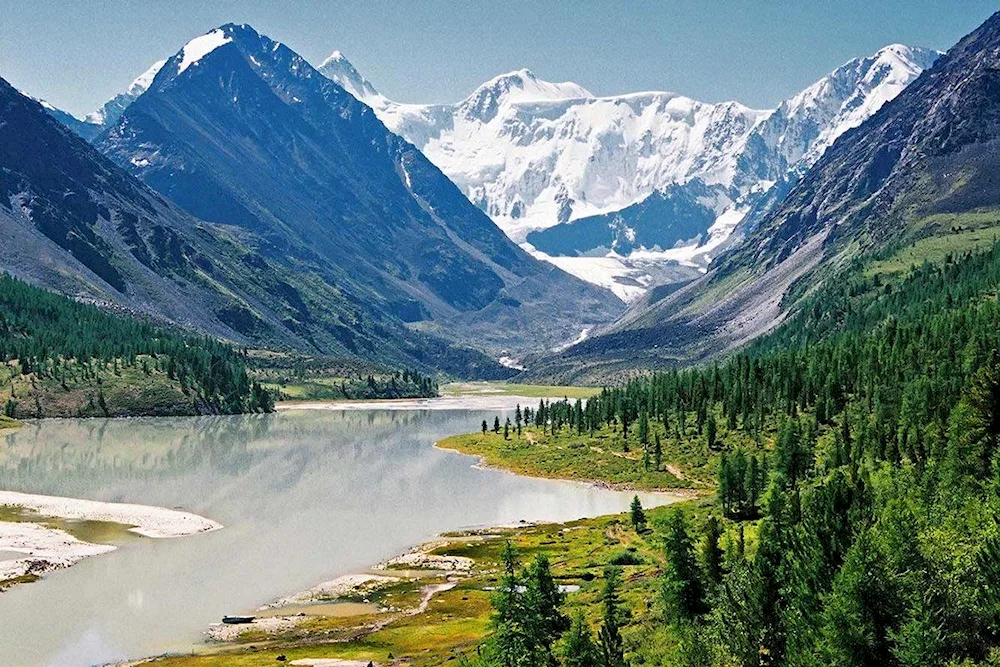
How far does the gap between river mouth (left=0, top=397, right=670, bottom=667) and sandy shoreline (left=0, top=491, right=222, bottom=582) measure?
2.58 meters

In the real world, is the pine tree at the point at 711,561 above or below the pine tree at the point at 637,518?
above

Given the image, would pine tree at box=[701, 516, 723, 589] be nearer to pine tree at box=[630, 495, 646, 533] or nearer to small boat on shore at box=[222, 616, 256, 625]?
small boat on shore at box=[222, 616, 256, 625]

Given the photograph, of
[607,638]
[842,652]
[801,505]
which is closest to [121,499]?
[801,505]

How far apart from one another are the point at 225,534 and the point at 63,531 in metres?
18.7

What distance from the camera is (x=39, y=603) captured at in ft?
288

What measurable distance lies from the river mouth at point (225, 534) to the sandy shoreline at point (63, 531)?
8.47 feet

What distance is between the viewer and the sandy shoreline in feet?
338

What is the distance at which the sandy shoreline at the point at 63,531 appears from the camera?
4054 inches

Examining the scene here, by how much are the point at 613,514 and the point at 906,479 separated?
55962mm

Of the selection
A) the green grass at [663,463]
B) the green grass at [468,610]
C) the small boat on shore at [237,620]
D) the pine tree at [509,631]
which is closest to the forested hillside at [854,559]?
the pine tree at [509,631]

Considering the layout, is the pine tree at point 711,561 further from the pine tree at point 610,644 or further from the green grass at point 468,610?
the pine tree at point 610,644

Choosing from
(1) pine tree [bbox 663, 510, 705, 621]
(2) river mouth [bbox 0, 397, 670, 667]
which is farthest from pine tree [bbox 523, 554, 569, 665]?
(2) river mouth [bbox 0, 397, 670, 667]

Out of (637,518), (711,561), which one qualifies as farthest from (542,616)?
(637,518)

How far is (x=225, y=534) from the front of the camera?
12712 cm
